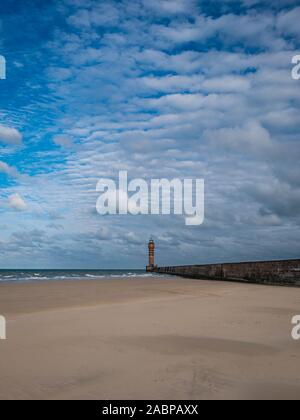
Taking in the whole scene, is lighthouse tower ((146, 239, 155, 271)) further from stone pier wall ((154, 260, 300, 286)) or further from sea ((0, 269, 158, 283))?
stone pier wall ((154, 260, 300, 286))

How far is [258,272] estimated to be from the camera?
27047 millimetres

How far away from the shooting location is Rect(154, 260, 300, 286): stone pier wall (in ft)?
75.8

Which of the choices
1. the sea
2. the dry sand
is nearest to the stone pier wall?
the sea

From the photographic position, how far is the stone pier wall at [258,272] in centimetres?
2311

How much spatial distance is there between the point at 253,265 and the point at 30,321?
23450mm

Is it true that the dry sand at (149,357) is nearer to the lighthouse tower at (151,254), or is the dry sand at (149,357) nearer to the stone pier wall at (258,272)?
the stone pier wall at (258,272)

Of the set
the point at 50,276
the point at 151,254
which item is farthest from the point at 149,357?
the point at 151,254

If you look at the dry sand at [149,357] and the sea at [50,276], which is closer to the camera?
the dry sand at [149,357]

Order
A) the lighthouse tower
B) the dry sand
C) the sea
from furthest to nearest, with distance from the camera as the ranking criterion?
the lighthouse tower, the sea, the dry sand

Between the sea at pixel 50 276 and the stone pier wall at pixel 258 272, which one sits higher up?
the stone pier wall at pixel 258 272

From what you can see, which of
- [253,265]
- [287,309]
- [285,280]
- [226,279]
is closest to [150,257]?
[226,279]

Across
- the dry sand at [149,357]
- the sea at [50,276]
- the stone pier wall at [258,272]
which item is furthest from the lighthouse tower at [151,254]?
the dry sand at [149,357]

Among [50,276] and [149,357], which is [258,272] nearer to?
[149,357]

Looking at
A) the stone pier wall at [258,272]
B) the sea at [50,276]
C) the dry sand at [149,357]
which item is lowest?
the sea at [50,276]
